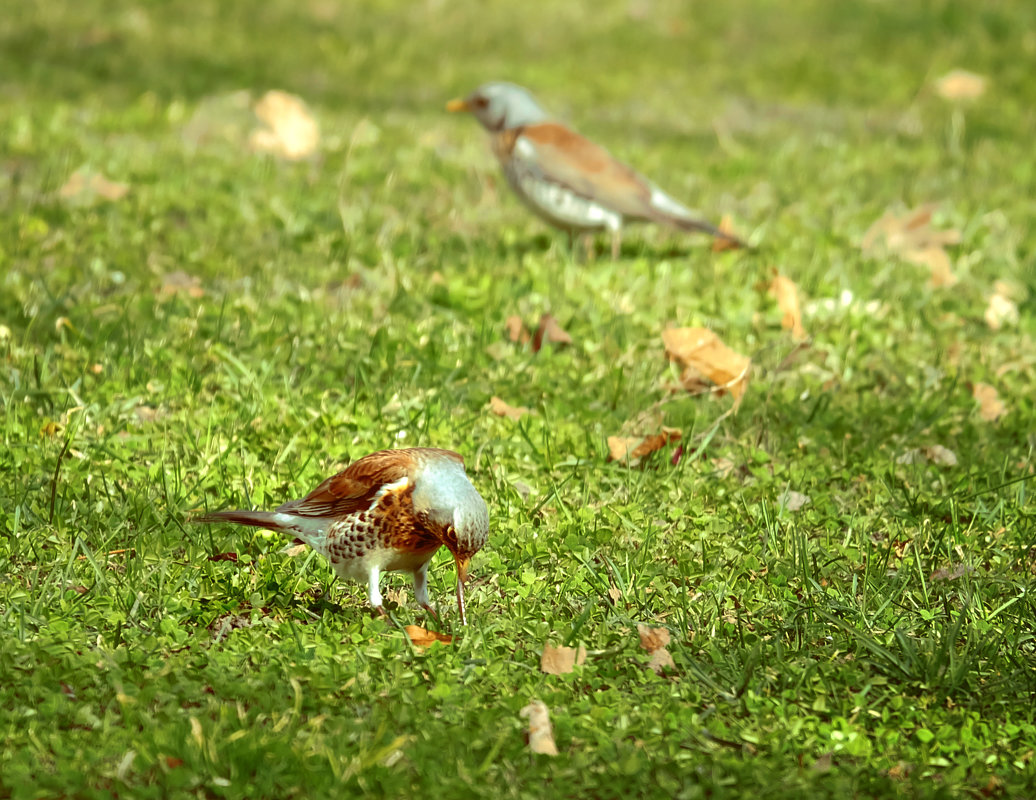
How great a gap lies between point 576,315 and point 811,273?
1.58 m

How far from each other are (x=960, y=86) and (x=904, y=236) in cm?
530

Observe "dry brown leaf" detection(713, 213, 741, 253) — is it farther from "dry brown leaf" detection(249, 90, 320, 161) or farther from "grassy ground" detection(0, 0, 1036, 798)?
"dry brown leaf" detection(249, 90, 320, 161)

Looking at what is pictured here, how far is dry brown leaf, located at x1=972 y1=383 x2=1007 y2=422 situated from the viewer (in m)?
6.03

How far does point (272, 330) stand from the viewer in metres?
6.12

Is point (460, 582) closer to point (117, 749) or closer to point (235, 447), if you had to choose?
point (117, 749)

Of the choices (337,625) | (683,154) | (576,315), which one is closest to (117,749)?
(337,625)

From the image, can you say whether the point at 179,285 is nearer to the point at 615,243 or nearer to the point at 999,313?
the point at 615,243

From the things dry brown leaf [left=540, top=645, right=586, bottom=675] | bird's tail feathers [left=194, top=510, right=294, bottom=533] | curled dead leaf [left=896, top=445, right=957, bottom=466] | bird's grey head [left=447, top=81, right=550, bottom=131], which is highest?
bird's grey head [left=447, top=81, right=550, bottom=131]

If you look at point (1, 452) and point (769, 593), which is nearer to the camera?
point (769, 593)

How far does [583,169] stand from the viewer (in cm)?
780

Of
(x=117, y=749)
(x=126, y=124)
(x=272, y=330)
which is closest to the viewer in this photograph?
(x=117, y=749)

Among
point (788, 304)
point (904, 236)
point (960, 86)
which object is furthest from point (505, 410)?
point (960, 86)

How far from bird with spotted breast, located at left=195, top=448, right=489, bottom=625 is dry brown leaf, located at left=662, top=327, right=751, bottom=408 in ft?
6.56

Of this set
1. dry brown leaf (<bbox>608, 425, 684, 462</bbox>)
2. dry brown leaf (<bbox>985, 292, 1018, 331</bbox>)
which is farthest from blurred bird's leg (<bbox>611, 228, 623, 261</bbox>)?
dry brown leaf (<bbox>608, 425, 684, 462</bbox>)
